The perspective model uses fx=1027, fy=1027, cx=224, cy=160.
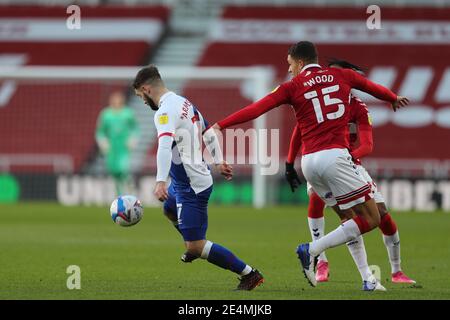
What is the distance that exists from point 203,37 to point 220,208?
33.1 feet

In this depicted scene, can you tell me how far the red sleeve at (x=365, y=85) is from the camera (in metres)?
8.72

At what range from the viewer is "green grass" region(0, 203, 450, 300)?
8.49 meters

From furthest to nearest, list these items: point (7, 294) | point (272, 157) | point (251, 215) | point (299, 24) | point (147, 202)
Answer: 1. point (299, 24)
2. point (272, 157)
3. point (147, 202)
4. point (251, 215)
5. point (7, 294)

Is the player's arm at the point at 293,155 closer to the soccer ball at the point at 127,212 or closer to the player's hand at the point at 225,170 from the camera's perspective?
the player's hand at the point at 225,170

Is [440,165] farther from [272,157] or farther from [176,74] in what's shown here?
[176,74]

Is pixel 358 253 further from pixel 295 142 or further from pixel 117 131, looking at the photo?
pixel 117 131

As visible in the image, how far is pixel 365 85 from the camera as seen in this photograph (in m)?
8.77

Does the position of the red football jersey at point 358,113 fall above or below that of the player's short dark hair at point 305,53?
below

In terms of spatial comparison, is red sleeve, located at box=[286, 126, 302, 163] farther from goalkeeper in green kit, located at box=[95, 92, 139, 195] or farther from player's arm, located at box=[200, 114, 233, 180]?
goalkeeper in green kit, located at box=[95, 92, 139, 195]

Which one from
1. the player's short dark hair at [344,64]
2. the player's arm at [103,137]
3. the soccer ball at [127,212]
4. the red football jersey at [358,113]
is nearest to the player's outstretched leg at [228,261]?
the soccer ball at [127,212]

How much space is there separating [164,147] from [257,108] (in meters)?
0.83

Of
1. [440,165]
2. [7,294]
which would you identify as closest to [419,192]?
[440,165]

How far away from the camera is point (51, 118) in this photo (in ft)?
93.2
